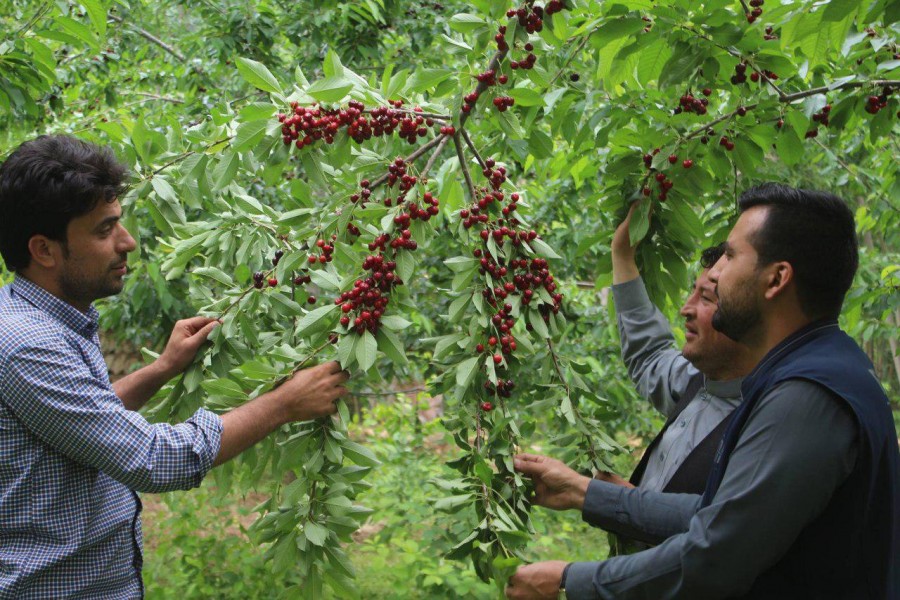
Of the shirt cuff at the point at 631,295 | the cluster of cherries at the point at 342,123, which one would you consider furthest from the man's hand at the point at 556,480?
the cluster of cherries at the point at 342,123

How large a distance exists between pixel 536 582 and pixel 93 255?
1292 millimetres

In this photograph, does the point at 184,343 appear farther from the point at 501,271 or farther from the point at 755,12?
the point at 755,12

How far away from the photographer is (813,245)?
68.3 inches

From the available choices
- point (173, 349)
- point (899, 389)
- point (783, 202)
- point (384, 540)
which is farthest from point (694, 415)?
point (899, 389)

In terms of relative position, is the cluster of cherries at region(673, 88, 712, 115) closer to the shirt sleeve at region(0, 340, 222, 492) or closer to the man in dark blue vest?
the man in dark blue vest

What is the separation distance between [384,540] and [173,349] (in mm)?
3316

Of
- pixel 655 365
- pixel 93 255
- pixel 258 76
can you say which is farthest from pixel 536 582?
pixel 258 76

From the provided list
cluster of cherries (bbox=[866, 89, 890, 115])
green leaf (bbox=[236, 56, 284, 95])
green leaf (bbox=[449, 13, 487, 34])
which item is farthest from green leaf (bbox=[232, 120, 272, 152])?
cluster of cherries (bbox=[866, 89, 890, 115])

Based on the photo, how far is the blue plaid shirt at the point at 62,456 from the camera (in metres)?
1.76

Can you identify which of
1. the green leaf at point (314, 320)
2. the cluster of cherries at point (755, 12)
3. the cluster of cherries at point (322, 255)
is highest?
the cluster of cherries at point (755, 12)

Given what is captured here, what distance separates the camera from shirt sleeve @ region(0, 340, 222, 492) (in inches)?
69.1

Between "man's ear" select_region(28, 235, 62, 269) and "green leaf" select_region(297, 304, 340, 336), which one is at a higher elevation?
"man's ear" select_region(28, 235, 62, 269)

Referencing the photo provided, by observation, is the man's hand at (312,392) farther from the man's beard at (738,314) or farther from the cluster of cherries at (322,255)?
the man's beard at (738,314)

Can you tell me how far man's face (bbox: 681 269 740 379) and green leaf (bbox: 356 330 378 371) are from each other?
887mm
